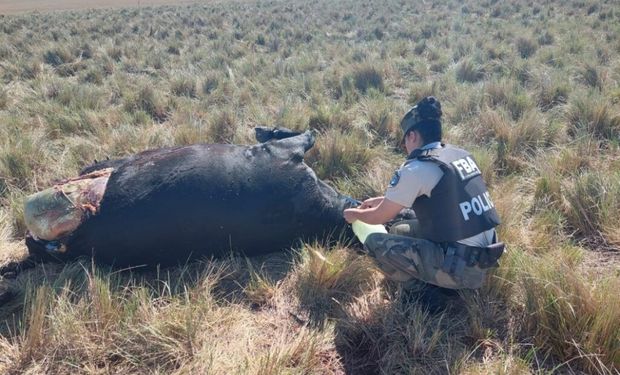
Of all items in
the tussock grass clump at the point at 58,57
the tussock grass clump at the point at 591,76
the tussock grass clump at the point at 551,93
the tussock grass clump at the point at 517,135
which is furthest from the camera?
the tussock grass clump at the point at 58,57

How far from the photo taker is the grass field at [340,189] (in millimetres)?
2676

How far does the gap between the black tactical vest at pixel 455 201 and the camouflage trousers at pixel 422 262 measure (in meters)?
0.11

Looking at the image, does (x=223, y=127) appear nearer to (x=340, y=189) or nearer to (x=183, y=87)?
(x=340, y=189)

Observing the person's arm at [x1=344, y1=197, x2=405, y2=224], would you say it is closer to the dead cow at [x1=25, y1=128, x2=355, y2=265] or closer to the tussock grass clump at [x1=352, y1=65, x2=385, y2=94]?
the dead cow at [x1=25, y1=128, x2=355, y2=265]

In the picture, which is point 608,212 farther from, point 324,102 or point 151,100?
point 151,100

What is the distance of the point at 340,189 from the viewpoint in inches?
186

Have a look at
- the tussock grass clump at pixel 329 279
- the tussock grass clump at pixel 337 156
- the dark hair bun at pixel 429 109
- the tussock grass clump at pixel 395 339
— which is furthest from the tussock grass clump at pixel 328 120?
the tussock grass clump at pixel 395 339

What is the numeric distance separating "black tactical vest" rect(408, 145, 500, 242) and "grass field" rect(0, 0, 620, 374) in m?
0.50

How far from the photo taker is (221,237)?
341 cm

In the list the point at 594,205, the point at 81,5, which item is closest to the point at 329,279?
the point at 594,205

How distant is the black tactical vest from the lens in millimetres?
2879

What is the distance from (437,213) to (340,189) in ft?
6.09

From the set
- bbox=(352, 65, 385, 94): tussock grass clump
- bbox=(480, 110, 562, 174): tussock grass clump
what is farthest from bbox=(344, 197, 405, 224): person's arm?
bbox=(352, 65, 385, 94): tussock grass clump

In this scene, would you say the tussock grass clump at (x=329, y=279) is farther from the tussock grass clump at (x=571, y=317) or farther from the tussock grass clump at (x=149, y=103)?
the tussock grass clump at (x=149, y=103)
